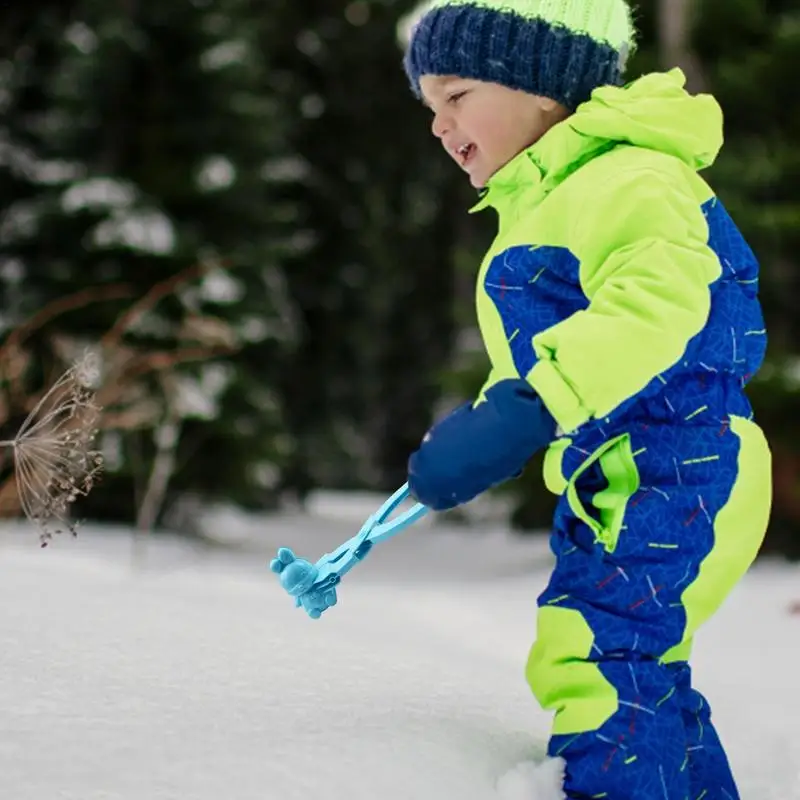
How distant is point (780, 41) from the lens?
21.5 ft

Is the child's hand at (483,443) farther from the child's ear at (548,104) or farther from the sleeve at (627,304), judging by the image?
the child's ear at (548,104)

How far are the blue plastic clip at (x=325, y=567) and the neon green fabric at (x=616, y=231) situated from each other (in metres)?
0.27

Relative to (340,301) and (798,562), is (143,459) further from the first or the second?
(340,301)

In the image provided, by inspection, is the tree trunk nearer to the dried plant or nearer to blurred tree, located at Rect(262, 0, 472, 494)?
blurred tree, located at Rect(262, 0, 472, 494)

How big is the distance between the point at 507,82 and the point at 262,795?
3.52 ft

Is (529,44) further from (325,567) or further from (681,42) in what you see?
(681,42)

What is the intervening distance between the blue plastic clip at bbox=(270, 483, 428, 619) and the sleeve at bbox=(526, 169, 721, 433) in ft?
1.03

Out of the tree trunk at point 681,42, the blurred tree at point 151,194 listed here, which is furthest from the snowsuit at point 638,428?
the tree trunk at point 681,42

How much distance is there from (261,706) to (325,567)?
21 cm

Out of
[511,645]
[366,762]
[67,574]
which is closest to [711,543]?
[366,762]

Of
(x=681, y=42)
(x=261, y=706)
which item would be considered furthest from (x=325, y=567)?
(x=681, y=42)

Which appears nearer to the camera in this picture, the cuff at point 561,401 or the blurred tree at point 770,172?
the cuff at point 561,401

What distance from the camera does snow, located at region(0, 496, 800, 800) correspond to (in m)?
1.28

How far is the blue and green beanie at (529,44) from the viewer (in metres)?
1.72
